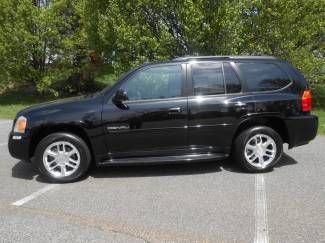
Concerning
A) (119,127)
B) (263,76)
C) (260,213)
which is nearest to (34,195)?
(119,127)

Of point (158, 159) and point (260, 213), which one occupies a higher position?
point (158, 159)

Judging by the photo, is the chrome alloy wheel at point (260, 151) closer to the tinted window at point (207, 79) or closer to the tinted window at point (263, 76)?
the tinted window at point (263, 76)

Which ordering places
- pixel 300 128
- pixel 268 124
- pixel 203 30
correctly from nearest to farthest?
1. pixel 300 128
2. pixel 268 124
3. pixel 203 30

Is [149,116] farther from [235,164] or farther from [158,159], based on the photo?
[235,164]

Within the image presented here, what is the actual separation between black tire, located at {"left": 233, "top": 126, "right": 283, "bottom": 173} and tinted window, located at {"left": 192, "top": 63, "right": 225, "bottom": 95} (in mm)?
724

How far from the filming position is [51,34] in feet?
54.0

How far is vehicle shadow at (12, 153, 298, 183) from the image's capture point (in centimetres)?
648

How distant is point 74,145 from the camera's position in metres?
6.10

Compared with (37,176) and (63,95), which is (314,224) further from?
(63,95)

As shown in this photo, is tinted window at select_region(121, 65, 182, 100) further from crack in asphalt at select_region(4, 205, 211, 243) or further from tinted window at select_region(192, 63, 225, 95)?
crack in asphalt at select_region(4, 205, 211, 243)

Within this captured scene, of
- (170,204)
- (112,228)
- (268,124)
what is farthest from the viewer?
(268,124)

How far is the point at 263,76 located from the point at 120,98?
7.12 ft

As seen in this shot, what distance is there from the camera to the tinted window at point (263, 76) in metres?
6.42

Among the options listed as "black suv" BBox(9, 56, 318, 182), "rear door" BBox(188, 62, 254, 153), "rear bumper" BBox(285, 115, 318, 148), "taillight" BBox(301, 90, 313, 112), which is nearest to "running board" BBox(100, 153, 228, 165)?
"black suv" BBox(9, 56, 318, 182)
